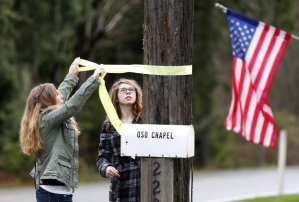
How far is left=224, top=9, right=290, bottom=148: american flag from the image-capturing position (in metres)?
11.9

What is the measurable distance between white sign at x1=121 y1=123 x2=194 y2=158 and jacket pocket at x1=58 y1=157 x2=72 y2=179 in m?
1.15

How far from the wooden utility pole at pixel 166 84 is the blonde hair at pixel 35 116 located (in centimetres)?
126

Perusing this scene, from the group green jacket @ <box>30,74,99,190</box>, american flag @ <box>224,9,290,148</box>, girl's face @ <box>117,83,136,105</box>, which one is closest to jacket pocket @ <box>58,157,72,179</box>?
green jacket @ <box>30,74,99,190</box>

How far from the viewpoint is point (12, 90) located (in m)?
26.3

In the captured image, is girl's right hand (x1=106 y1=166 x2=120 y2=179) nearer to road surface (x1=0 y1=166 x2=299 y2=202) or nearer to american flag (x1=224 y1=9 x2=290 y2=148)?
american flag (x1=224 y1=9 x2=290 y2=148)

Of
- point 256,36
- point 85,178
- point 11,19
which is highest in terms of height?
point 11,19

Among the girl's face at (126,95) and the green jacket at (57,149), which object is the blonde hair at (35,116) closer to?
the green jacket at (57,149)

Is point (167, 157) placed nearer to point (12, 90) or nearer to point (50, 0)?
point (50, 0)

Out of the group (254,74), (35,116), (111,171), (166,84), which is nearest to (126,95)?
(111,171)

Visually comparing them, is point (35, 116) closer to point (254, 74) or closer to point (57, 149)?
point (57, 149)

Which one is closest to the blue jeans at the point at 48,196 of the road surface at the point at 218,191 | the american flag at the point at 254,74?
the american flag at the point at 254,74

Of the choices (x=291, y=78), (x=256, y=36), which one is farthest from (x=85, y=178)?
(x=291, y=78)

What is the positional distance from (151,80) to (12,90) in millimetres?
20449

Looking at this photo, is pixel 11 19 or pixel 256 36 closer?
pixel 256 36
